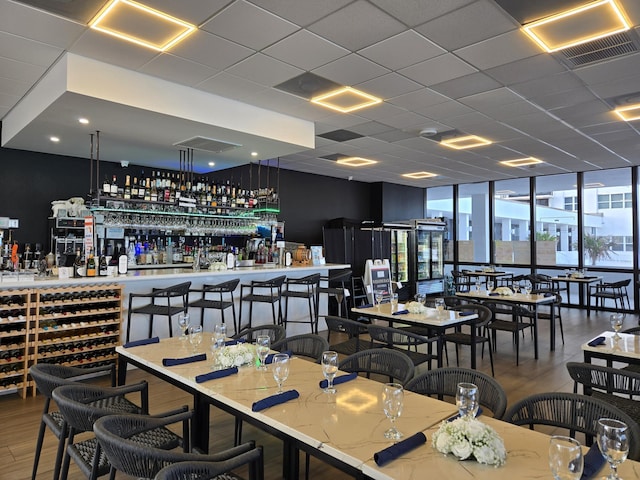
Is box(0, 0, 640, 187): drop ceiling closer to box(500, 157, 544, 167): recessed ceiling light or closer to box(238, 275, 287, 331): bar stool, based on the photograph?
box(500, 157, 544, 167): recessed ceiling light

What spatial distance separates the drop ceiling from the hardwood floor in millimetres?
2884

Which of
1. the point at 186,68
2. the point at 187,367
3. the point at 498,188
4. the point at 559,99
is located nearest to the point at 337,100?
the point at 186,68

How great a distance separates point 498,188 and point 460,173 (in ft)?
6.29

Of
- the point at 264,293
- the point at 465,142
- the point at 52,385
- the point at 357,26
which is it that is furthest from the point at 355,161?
the point at 52,385

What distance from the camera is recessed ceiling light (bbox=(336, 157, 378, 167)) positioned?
866 cm

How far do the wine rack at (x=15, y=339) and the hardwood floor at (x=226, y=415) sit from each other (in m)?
0.15

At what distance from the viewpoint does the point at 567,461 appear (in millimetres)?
1209

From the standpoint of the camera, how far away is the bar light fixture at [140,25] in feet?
10.5

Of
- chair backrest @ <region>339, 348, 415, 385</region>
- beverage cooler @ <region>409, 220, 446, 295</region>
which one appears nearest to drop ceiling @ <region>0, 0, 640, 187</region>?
chair backrest @ <region>339, 348, 415, 385</region>

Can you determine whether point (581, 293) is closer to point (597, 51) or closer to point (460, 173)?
point (460, 173)

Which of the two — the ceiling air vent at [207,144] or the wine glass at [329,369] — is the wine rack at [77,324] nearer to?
the ceiling air vent at [207,144]

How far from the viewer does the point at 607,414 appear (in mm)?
1767

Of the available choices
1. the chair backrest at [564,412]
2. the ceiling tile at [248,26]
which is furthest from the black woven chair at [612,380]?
the ceiling tile at [248,26]

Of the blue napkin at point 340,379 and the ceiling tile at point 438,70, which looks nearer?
the blue napkin at point 340,379
